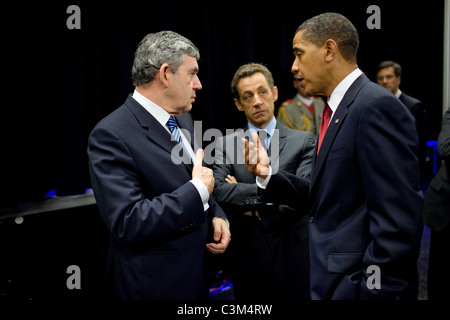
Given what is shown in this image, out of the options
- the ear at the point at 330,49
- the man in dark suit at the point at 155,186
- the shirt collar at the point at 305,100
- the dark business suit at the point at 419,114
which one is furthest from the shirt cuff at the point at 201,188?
the dark business suit at the point at 419,114

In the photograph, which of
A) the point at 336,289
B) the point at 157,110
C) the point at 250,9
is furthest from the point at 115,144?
the point at 250,9

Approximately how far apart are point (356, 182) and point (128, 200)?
2.66ft

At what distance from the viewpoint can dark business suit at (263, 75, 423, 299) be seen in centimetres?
117

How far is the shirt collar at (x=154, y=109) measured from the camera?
61.4 inches

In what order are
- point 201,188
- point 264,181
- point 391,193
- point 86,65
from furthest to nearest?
point 86,65 → point 264,181 → point 201,188 → point 391,193

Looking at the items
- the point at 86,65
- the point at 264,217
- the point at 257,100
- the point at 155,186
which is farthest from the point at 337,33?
the point at 86,65

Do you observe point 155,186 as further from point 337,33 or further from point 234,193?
point 337,33

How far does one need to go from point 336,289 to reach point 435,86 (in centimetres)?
547

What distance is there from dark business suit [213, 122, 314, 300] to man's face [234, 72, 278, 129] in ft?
0.52

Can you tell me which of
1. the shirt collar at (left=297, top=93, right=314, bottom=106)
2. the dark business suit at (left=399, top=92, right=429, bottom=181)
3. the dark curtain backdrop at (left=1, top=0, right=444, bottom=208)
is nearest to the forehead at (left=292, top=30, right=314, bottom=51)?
the dark curtain backdrop at (left=1, top=0, right=444, bottom=208)

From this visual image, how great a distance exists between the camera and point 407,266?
3.88ft

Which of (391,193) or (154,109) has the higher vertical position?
(154,109)

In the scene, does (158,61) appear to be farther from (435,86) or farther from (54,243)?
(435,86)

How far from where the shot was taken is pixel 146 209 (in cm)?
133
